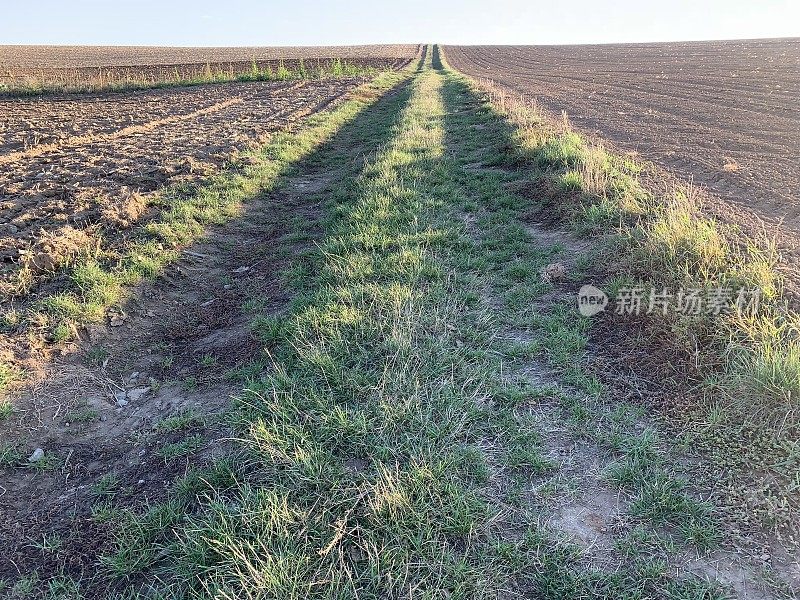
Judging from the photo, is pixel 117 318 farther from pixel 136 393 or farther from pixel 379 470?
pixel 379 470

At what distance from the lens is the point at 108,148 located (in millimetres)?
11094

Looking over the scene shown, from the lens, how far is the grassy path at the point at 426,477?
2318 millimetres

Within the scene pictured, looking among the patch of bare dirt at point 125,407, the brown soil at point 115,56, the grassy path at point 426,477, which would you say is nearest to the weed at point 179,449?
the patch of bare dirt at point 125,407

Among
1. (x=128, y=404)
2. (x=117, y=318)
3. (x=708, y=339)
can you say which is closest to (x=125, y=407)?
(x=128, y=404)

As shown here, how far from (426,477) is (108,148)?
37.6 ft

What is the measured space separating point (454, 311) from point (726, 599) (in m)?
2.71

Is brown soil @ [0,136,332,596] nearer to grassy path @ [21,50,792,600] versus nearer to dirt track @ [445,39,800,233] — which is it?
grassy path @ [21,50,792,600]

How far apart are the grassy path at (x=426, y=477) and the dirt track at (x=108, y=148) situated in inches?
143

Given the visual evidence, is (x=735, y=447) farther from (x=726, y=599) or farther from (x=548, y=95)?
(x=548, y=95)

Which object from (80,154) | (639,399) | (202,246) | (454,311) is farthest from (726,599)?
(80,154)

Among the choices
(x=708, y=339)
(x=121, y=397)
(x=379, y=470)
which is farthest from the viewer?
(x=121, y=397)

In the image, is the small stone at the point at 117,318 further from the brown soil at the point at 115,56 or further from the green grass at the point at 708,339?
the brown soil at the point at 115,56

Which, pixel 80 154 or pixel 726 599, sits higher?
pixel 80 154

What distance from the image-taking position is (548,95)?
21.0 m
